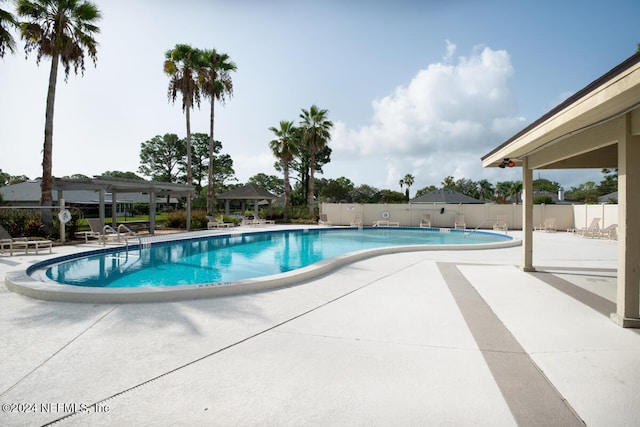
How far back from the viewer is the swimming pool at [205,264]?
557 centimetres

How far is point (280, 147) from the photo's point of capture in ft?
81.8

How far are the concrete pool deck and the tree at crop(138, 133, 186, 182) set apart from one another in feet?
137

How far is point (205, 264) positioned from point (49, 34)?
1161 cm

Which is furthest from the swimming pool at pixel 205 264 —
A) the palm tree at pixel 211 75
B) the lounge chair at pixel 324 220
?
the palm tree at pixel 211 75

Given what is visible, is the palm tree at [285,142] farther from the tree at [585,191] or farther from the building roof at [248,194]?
the tree at [585,191]

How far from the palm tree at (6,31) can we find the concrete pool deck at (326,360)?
442 inches

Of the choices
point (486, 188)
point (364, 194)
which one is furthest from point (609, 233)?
point (486, 188)

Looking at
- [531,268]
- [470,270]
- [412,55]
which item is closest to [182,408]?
[470,270]

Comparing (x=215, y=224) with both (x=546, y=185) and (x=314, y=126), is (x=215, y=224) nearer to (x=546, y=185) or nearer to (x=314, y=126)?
(x=314, y=126)

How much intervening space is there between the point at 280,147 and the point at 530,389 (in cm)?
2375

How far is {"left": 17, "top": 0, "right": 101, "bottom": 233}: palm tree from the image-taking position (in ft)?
41.4

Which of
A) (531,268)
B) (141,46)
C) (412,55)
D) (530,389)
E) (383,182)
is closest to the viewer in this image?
(530,389)

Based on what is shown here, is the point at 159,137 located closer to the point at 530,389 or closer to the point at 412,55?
the point at 412,55

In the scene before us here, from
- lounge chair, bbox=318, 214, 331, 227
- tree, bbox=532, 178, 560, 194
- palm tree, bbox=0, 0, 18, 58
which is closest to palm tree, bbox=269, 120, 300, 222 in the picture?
lounge chair, bbox=318, 214, 331, 227
